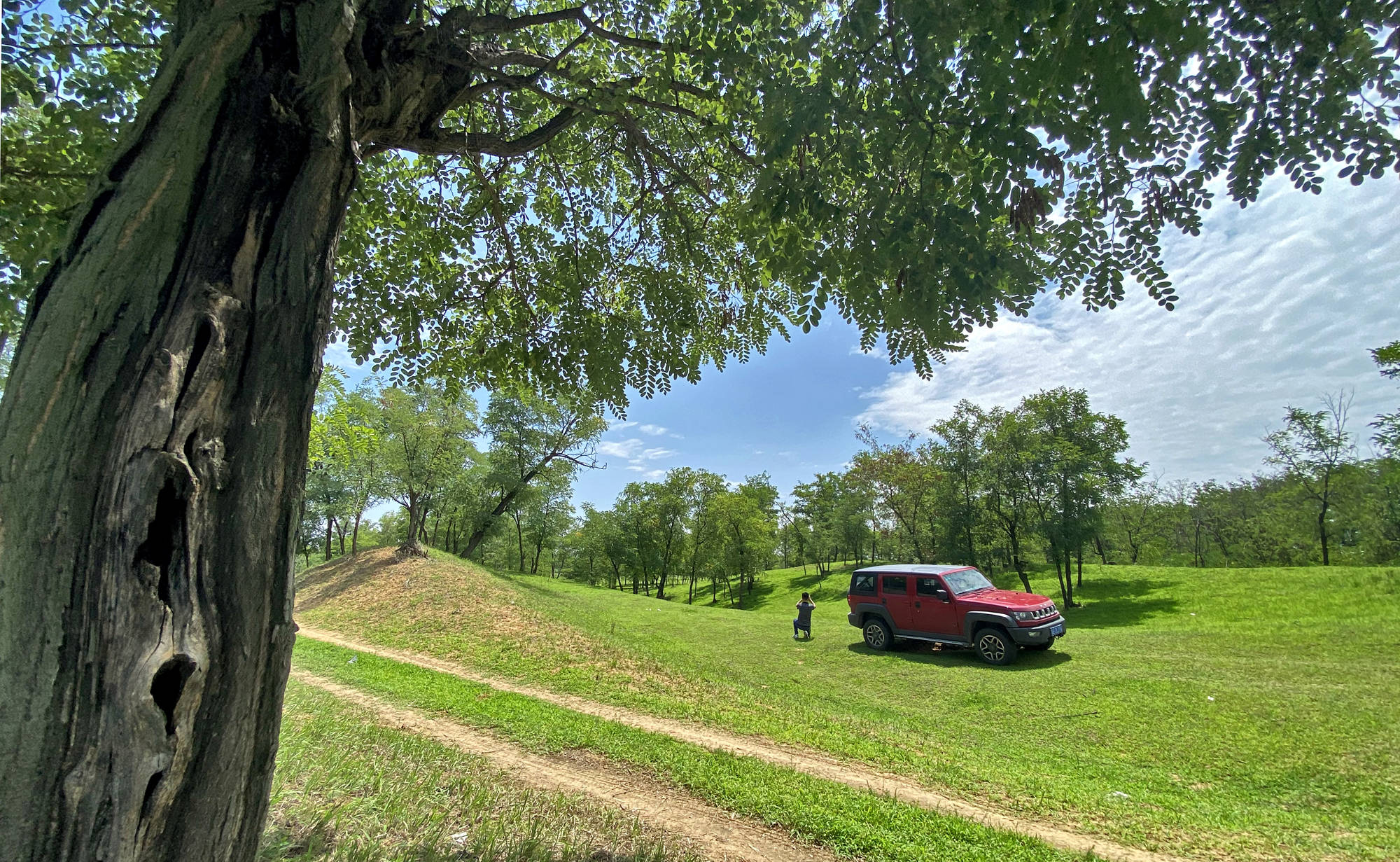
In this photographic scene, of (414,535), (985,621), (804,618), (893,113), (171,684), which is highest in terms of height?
(893,113)

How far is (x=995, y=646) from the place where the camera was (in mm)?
11016

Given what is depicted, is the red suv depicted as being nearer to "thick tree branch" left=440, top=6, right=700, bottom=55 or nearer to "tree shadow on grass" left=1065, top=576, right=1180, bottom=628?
"tree shadow on grass" left=1065, top=576, right=1180, bottom=628

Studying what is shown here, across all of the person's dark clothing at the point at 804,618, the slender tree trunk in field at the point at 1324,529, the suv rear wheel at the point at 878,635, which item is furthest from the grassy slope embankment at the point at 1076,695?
the slender tree trunk in field at the point at 1324,529

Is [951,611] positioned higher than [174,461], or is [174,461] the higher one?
[174,461]

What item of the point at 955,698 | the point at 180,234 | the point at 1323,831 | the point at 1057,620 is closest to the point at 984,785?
the point at 1323,831

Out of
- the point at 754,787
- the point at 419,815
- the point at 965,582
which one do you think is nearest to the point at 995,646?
the point at 965,582

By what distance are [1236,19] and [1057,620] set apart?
39.1 feet

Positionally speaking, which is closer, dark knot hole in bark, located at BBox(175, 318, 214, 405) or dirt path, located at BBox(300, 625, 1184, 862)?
dark knot hole in bark, located at BBox(175, 318, 214, 405)

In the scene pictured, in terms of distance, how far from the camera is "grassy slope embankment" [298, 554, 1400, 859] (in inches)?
197

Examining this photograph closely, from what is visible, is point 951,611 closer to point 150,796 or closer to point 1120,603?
point 150,796

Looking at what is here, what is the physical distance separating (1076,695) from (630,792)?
Result: 317 inches

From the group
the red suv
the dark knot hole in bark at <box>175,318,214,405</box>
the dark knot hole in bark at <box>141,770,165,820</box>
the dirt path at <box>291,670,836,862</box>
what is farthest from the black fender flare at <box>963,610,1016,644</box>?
the dark knot hole in bark at <box>175,318,214,405</box>

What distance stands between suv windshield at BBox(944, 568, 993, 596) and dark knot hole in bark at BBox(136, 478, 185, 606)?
42.8 ft

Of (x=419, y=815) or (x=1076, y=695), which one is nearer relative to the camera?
(x=419, y=815)
